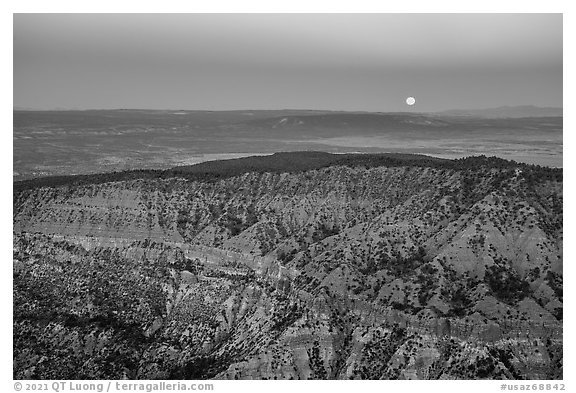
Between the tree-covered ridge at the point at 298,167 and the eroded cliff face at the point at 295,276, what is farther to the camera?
the tree-covered ridge at the point at 298,167

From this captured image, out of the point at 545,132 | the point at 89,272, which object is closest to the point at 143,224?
the point at 89,272

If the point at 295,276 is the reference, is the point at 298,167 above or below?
above

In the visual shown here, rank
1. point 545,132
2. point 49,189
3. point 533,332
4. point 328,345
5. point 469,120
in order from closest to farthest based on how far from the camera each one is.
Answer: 1. point 533,332
2. point 328,345
3. point 49,189
4. point 545,132
5. point 469,120

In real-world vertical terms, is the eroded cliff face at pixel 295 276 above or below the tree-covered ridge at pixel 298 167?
below

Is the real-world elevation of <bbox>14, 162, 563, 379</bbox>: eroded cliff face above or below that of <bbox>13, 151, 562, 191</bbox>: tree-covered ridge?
below

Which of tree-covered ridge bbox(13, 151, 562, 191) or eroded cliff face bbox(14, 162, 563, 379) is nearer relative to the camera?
eroded cliff face bbox(14, 162, 563, 379)

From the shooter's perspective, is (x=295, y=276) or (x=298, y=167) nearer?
(x=295, y=276)

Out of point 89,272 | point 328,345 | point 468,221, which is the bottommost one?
point 328,345

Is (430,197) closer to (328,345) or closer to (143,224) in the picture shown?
(328,345)
